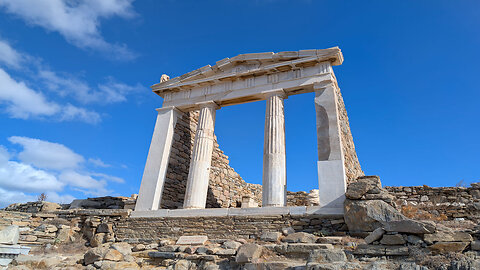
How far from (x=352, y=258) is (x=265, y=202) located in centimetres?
457

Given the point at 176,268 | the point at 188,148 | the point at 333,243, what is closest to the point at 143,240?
the point at 176,268

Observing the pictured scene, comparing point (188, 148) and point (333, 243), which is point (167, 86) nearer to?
point (188, 148)

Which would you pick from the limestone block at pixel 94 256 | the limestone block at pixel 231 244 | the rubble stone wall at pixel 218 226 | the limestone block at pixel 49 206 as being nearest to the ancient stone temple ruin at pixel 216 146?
the rubble stone wall at pixel 218 226

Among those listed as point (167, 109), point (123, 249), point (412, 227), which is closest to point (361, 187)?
point (412, 227)

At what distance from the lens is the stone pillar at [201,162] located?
11.3 meters

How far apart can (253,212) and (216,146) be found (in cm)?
625

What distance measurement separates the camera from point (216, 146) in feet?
51.0

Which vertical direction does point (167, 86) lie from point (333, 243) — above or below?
above

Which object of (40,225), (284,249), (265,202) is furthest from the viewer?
(40,225)

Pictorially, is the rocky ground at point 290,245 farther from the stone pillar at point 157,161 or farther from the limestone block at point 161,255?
the stone pillar at point 157,161

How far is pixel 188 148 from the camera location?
14562 mm

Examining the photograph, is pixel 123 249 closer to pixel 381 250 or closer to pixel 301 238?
pixel 301 238

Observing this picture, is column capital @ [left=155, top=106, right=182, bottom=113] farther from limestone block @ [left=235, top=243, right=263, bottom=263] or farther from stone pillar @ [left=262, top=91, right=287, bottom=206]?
limestone block @ [left=235, top=243, right=263, bottom=263]

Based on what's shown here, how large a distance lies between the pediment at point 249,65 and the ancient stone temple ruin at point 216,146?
36mm
